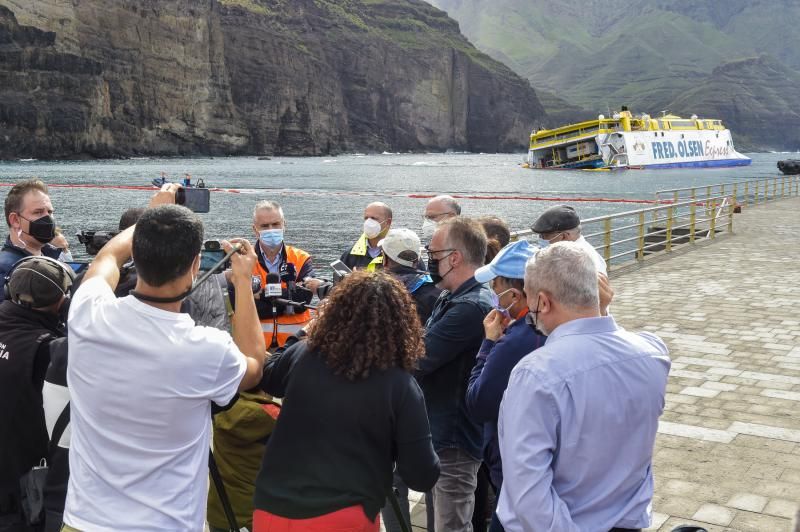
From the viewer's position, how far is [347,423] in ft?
8.44

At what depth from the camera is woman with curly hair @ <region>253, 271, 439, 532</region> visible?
2.58 meters

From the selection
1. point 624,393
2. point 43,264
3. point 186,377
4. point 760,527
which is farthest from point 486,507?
point 43,264

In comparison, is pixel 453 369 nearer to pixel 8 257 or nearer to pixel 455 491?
pixel 455 491

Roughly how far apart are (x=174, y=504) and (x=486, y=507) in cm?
193

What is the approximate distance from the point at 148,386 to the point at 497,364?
1265mm

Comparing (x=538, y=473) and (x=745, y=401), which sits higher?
(x=538, y=473)

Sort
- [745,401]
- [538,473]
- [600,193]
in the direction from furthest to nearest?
[600,193], [745,401], [538,473]

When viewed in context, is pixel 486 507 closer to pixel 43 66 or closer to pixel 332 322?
pixel 332 322

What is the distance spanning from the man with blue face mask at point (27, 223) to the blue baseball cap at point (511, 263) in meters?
2.78

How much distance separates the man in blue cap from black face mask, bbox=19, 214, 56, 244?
2791mm

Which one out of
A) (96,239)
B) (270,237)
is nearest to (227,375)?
(96,239)

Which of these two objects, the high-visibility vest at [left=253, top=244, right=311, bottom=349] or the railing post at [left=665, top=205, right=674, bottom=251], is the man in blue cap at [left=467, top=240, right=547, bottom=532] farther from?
the railing post at [left=665, top=205, right=674, bottom=251]

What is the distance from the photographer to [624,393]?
8.03 ft

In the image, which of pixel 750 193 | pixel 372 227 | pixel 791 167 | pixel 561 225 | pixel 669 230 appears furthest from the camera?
pixel 791 167
